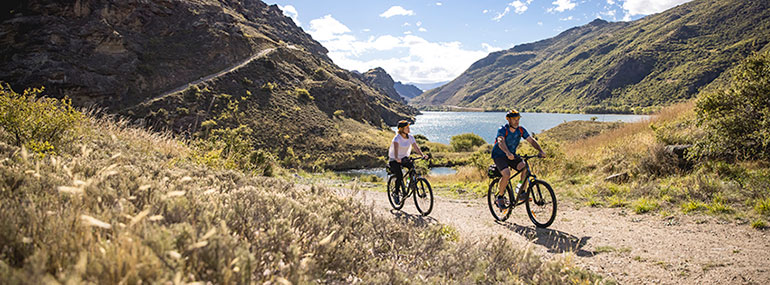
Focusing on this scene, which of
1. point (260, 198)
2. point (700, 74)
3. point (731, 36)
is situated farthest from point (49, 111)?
point (731, 36)

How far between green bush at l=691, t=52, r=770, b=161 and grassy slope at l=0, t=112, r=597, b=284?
697cm

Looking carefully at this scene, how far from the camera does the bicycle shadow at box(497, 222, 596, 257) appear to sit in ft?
18.3

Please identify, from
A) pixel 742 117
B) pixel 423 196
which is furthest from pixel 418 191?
pixel 742 117

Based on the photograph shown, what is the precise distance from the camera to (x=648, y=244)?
5.54 meters

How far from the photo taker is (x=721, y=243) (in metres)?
5.20

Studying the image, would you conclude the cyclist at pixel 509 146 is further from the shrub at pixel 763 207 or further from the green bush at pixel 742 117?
the green bush at pixel 742 117

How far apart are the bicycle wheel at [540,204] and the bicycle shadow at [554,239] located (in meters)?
0.19

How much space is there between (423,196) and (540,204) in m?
2.58

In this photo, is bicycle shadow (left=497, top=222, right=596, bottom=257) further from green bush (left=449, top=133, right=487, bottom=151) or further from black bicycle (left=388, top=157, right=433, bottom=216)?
green bush (left=449, top=133, right=487, bottom=151)

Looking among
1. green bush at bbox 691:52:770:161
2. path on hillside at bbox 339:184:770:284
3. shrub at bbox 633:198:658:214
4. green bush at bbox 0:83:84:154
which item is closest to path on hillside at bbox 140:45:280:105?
green bush at bbox 0:83:84:154

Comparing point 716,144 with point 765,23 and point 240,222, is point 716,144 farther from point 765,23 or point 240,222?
point 765,23

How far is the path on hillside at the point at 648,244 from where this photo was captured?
14.3ft

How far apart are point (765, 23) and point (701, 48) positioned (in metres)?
32.1

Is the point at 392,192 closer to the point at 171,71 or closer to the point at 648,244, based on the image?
the point at 648,244
